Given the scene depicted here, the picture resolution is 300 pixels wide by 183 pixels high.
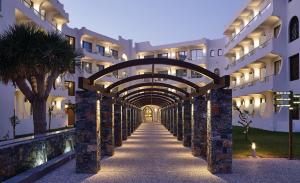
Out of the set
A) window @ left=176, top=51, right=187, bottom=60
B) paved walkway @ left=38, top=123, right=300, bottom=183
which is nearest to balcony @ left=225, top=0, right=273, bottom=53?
window @ left=176, top=51, right=187, bottom=60

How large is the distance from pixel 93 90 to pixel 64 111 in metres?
34.4

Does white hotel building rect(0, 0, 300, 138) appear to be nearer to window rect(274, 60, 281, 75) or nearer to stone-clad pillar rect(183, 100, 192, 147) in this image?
window rect(274, 60, 281, 75)

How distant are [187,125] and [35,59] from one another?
389 inches

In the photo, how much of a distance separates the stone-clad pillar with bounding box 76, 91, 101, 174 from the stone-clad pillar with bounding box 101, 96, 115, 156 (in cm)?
466

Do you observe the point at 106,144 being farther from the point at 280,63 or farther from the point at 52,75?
the point at 280,63

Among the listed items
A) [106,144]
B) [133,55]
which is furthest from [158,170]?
[133,55]

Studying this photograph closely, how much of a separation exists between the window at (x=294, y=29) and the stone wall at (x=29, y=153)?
23.7m

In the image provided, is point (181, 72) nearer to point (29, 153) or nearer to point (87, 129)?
point (87, 129)

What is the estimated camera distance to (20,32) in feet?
72.0

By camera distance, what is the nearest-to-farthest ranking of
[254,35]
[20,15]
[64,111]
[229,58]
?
[20,15] → [254,35] → [64,111] → [229,58]

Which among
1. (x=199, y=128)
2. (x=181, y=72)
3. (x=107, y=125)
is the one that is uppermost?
(x=181, y=72)

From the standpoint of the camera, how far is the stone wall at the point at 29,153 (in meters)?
11.1

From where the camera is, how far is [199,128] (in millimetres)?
19484

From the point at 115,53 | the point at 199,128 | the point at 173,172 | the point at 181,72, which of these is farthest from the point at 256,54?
the point at 181,72
